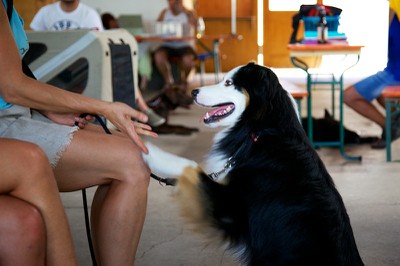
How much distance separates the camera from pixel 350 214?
333 centimetres

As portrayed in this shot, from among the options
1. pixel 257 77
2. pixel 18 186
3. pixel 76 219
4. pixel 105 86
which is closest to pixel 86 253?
pixel 76 219

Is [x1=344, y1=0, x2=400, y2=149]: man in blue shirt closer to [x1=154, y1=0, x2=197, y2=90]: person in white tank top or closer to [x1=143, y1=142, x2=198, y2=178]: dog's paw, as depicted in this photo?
[x1=143, y1=142, x2=198, y2=178]: dog's paw

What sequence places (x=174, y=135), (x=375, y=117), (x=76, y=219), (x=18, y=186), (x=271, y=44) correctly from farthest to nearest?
(x=271, y=44)
(x=174, y=135)
(x=375, y=117)
(x=76, y=219)
(x=18, y=186)

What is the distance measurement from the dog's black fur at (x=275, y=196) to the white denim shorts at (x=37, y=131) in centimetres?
42

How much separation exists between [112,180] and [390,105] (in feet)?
10.6

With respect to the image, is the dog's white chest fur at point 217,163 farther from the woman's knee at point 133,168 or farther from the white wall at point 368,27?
the white wall at point 368,27

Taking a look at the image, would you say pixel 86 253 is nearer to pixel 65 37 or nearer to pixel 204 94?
pixel 204 94

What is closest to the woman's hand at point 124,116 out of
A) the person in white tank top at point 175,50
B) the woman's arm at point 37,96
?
the woman's arm at point 37,96

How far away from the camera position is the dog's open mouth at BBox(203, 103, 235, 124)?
2.14 metres

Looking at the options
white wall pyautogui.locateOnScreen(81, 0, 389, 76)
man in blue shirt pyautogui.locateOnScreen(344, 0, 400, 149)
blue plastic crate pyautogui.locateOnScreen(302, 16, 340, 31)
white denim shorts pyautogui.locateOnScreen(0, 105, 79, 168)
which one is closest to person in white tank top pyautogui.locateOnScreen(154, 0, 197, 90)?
white wall pyautogui.locateOnScreen(81, 0, 389, 76)

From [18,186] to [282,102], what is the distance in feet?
2.94

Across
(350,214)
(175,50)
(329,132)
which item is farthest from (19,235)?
(175,50)

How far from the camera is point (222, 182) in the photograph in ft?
→ 6.73

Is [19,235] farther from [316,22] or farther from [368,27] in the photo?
[368,27]
